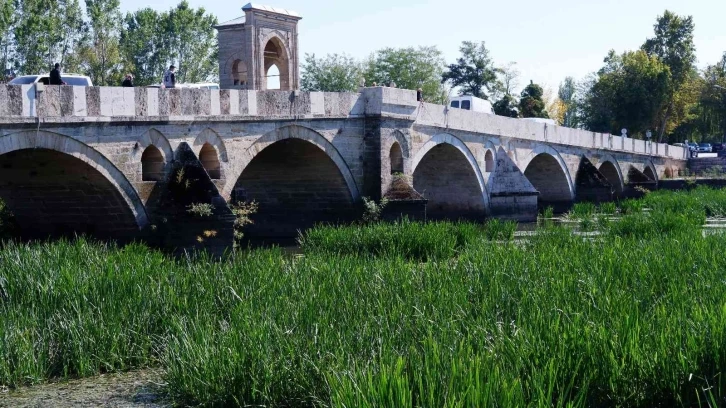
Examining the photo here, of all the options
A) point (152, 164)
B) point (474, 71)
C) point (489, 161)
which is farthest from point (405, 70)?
point (152, 164)

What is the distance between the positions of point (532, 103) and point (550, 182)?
51.9 ft

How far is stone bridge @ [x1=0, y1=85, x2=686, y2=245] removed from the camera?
14.1m

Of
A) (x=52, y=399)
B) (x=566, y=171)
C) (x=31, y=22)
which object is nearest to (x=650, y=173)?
(x=566, y=171)

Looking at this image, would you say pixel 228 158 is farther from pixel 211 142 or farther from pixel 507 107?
pixel 507 107

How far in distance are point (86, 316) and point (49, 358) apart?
53 cm

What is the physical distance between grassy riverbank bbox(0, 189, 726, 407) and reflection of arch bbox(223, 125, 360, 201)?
5.57m

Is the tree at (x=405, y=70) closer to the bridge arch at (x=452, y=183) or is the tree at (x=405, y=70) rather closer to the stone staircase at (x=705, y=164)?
the stone staircase at (x=705, y=164)

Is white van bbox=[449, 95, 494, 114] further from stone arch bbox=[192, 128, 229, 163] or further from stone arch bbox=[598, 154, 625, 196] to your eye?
stone arch bbox=[192, 128, 229, 163]

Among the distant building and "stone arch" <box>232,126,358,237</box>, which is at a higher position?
the distant building

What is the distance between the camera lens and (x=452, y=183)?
2530 centimetres

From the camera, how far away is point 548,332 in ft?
20.4

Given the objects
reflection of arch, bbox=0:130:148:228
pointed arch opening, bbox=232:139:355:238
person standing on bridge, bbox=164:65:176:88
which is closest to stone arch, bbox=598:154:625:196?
pointed arch opening, bbox=232:139:355:238

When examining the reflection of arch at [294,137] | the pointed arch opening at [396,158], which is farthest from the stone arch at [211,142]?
the pointed arch opening at [396,158]

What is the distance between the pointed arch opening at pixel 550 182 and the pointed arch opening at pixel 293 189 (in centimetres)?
1193
